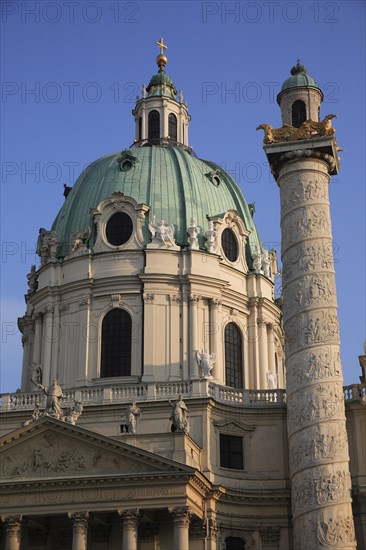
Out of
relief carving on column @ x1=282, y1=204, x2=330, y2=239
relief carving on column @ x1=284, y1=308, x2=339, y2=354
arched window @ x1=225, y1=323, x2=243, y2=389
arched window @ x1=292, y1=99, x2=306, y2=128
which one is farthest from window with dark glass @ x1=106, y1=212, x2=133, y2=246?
relief carving on column @ x1=284, y1=308, x2=339, y2=354

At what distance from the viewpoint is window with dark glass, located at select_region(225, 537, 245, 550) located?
44312mm

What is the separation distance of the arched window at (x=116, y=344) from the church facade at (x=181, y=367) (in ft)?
0.26

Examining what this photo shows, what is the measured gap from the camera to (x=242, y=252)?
5581cm

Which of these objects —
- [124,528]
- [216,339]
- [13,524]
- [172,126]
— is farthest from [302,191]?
[172,126]

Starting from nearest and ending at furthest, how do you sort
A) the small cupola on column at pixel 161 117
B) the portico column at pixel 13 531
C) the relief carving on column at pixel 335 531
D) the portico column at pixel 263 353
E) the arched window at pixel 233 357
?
the relief carving on column at pixel 335 531 → the portico column at pixel 13 531 → the arched window at pixel 233 357 → the portico column at pixel 263 353 → the small cupola on column at pixel 161 117

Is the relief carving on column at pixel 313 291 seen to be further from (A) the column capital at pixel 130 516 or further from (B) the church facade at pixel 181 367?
(A) the column capital at pixel 130 516

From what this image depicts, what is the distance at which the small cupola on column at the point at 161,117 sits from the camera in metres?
60.9

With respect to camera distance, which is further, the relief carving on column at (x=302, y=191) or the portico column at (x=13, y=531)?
the relief carving on column at (x=302, y=191)

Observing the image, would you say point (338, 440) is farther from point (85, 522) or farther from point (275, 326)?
point (275, 326)

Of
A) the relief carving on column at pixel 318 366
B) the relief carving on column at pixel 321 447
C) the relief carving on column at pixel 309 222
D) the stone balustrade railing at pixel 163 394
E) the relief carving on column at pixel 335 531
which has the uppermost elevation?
the relief carving on column at pixel 309 222

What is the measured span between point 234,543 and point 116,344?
12.3 metres

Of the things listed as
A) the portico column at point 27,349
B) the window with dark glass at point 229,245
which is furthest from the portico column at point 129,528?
the window with dark glass at point 229,245

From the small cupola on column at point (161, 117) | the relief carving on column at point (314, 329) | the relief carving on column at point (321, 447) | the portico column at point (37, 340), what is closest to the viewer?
the relief carving on column at point (321, 447)

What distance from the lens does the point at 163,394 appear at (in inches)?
1827
